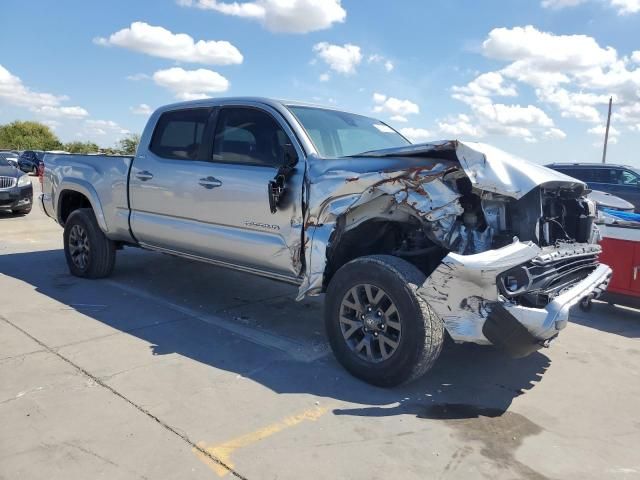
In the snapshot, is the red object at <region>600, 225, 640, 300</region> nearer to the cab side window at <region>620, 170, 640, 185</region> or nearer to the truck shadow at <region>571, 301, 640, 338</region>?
the truck shadow at <region>571, 301, 640, 338</region>

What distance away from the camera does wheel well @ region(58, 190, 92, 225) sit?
22.2 feet

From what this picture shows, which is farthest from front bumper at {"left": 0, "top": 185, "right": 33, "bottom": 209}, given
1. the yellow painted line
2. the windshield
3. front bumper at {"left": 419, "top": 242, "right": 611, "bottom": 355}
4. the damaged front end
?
front bumper at {"left": 419, "top": 242, "right": 611, "bottom": 355}

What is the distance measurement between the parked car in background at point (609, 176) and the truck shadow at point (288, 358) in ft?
32.3

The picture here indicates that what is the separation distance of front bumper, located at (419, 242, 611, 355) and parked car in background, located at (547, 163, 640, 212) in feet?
35.8

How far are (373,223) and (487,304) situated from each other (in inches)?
46.4

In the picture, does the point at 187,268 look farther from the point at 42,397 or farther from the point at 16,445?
the point at 16,445

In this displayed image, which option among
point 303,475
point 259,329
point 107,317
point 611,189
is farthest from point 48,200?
point 611,189

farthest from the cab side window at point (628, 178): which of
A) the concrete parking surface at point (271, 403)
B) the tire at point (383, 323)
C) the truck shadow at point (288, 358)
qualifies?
the tire at point (383, 323)

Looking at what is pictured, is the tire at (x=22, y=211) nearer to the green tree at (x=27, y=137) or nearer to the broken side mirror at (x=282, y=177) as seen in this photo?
the broken side mirror at (x=282, y=177)

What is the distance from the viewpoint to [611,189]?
43.0 feet

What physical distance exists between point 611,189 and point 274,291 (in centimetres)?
1045

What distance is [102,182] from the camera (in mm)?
6070

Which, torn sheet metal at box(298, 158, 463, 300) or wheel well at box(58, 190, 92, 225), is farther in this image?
wheel well at box(58, 190, 92, 225)

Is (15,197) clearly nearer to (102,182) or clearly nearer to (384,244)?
(102,182)
